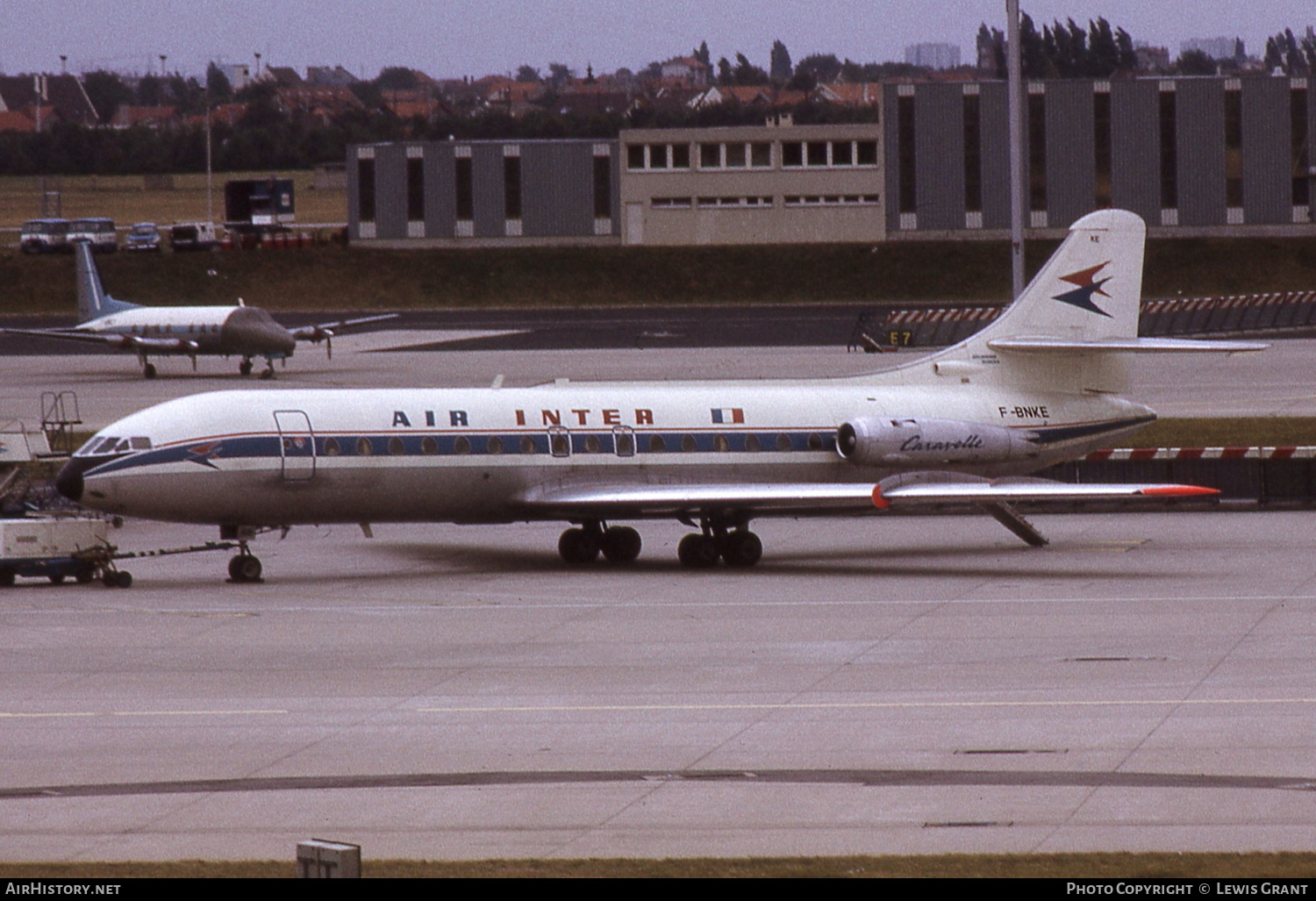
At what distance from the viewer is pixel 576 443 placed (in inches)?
1243

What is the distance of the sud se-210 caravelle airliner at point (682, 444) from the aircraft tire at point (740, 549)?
0.03 meters

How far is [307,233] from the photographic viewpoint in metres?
148

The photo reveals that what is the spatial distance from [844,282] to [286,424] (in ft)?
270

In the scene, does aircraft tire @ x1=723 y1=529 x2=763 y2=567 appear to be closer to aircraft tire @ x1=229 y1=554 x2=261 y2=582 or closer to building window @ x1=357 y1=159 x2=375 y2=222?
aircraft tire @ x1=229 y1=554 x2=261 y2=582

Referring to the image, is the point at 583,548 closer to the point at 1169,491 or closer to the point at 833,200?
the point at 1169,491

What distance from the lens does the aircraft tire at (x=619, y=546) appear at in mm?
32344

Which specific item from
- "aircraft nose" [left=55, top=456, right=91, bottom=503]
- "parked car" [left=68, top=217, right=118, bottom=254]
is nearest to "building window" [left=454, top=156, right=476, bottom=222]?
"parked car" [left=68, top=217, right=118, bottom=254]

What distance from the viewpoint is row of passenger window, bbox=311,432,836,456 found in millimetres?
30281

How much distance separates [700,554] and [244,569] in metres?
7.49

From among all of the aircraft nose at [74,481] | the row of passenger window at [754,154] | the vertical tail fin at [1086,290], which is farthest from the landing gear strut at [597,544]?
the row of passenger window at [754,154]

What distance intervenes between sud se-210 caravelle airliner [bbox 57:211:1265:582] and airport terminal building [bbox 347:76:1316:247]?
78.1 meters

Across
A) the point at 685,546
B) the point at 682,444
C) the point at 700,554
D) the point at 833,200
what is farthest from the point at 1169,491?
the point at 833,200
